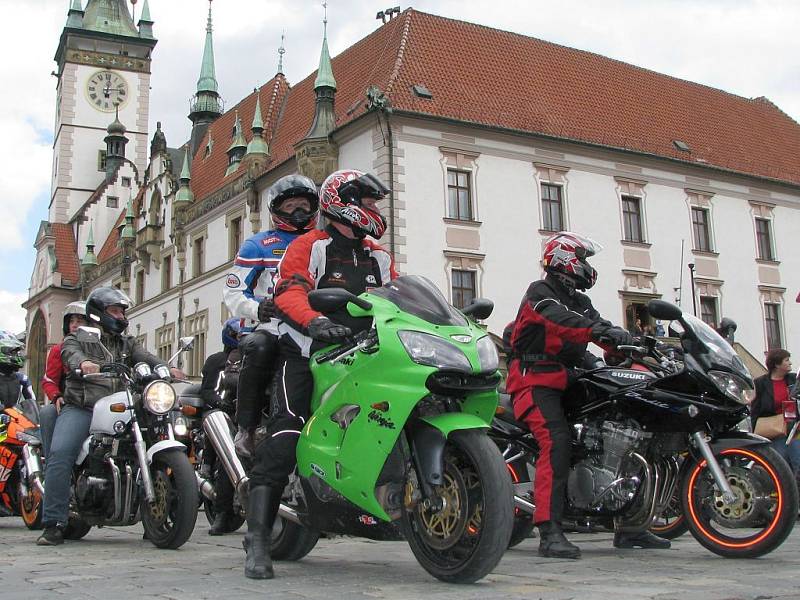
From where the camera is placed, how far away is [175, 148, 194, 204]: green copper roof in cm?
3853

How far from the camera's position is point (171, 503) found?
599cm

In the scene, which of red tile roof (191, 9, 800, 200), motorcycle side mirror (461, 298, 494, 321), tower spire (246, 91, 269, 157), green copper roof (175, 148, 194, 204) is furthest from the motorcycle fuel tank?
green copper roof (175, 148, 194, 204)

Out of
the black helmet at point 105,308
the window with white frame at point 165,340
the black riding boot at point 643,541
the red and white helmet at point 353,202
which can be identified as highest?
the window with white frame at point 165,340

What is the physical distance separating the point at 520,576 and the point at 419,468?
77 cm

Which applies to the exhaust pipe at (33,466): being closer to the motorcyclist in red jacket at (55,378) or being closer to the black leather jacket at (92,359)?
the motorcyclist in red jacket at (55,378)

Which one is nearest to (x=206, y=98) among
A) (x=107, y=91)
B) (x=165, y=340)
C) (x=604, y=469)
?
(x=107, y=91)

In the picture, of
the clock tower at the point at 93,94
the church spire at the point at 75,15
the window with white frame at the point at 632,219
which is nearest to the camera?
the window with white frame at the point at 632,219

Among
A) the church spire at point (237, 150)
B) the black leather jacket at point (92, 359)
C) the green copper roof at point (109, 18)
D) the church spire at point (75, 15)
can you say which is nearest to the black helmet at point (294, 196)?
the black leather jacket at point (92, 359)

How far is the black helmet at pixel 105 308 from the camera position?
697 centimetres

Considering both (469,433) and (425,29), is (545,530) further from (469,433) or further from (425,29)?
(425,29)

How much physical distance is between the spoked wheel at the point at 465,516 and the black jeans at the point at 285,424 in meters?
0.73

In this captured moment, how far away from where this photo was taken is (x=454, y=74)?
92.9 ft

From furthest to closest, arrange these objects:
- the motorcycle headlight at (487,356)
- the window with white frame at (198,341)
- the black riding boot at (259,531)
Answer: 1. the window with white frame at (198,341)
2. the black riding boot at (259,531)
3. the motorcycle headlight at (487,356)

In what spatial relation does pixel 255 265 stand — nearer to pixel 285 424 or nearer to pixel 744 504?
pixel 285 424
